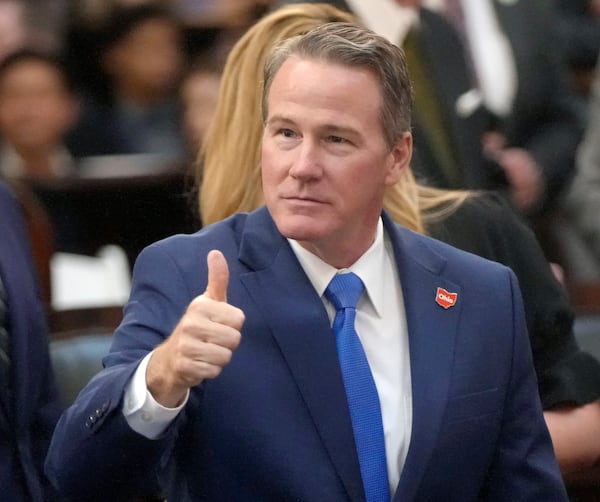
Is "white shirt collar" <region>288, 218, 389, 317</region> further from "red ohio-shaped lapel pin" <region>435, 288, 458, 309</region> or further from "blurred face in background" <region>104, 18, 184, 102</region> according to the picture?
"blurred face in background" <region>104, 18, 184, 102</region>

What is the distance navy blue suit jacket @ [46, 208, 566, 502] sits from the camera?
8.39 feet

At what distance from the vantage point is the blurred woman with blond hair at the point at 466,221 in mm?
3523

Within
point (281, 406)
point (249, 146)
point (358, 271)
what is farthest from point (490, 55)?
point (281, 406)

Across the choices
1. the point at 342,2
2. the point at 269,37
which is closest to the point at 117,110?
the point at 342,2

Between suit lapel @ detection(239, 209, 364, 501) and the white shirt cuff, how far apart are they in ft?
0.82

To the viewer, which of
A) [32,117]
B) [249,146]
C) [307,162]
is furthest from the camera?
[32,117]

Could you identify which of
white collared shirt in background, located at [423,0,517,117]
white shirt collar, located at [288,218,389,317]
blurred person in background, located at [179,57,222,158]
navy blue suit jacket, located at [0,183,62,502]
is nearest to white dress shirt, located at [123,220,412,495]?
white shirt collar, located at [288,218,389,317]

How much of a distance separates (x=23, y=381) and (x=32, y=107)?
9.39 feet

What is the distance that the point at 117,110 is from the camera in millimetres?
6277

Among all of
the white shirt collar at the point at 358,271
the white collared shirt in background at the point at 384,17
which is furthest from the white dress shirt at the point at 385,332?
the white collared shirt in background at the point at 384,17

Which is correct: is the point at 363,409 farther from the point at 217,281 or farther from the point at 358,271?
the point at 217,281

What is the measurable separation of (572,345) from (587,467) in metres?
0.31

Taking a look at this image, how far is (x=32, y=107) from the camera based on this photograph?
5.81m

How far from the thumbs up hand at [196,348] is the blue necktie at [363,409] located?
0.34 metres
